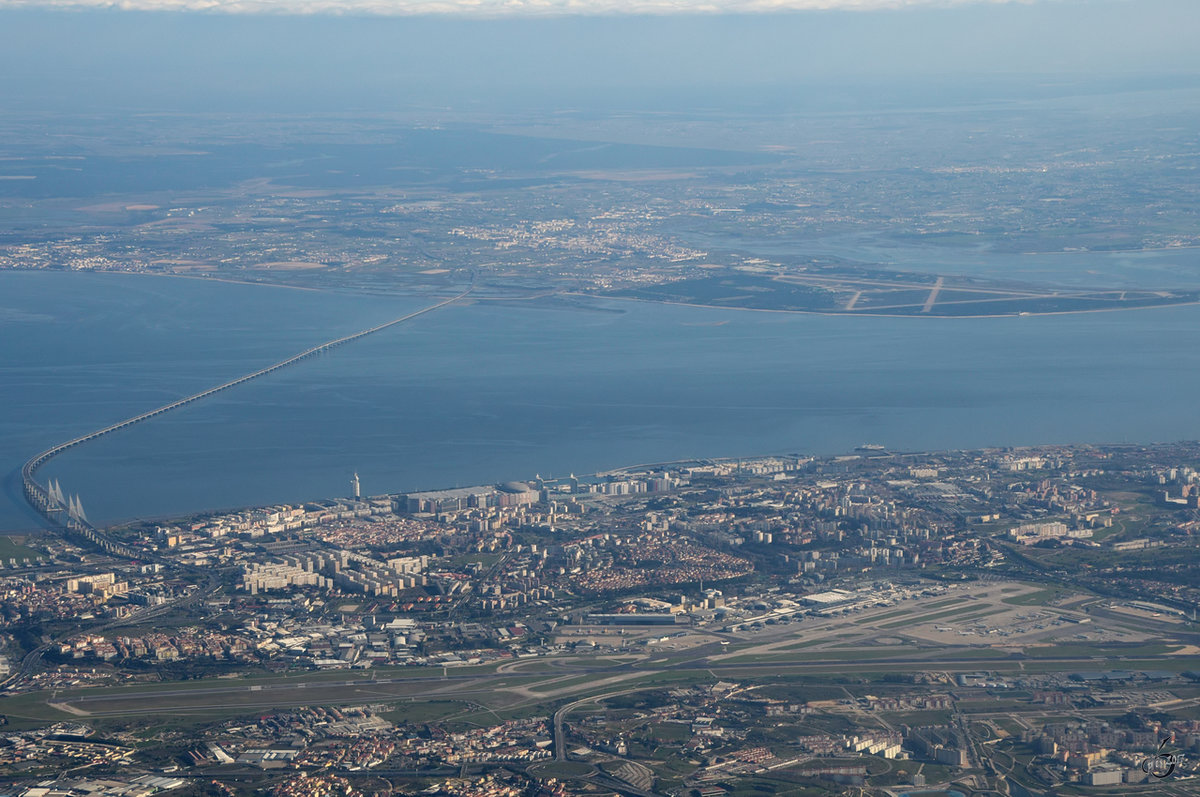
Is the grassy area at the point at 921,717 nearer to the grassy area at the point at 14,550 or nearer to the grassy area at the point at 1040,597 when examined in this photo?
the grassy area at the point at 1040,597

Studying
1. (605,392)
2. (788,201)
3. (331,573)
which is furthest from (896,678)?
(788,201)

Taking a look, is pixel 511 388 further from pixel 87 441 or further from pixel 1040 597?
pixel 1040 597

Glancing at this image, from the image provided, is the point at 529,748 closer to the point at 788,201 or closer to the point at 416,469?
the point at 416,469

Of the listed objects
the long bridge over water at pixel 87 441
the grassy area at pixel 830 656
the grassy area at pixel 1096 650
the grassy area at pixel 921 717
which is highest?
the long bridge over water at pixel 87 441

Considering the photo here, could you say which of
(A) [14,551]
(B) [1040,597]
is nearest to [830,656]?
(B) [1040,597]

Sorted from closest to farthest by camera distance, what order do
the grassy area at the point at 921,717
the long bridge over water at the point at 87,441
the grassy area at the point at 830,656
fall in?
1. the grassy area at the point at 921,717
2. the grassy area at the point at 830,656
3. the long bridge over water at the point at 87,441

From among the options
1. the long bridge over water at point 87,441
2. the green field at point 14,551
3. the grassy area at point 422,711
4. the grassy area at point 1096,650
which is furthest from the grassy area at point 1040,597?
the green field at point 14,551
